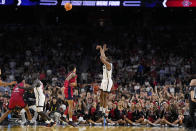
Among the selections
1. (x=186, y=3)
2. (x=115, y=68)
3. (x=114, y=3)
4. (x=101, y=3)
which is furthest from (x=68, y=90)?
(x=186, y=3)

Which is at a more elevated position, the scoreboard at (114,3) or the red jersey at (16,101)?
the scoreboard at (114,3)

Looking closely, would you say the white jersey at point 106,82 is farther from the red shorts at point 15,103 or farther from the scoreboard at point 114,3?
the scoreboard at point 114,3

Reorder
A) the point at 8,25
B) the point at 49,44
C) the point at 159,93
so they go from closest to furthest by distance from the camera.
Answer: the point at 159,93 → the point at 49,44 → the point at 8,25

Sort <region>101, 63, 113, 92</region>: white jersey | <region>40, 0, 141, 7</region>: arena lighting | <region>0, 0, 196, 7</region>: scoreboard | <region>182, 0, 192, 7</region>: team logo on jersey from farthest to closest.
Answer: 1. <region>40, 0, 141, 7</region>: arena lighting
2. <region>0, 0, 196, 7</region>: scoreboard
3. <region>182, 0, 192, 7</region>: team logo on jersey
4. <region>101, 63, 113, 92</region>: white jersey

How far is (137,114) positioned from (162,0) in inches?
275

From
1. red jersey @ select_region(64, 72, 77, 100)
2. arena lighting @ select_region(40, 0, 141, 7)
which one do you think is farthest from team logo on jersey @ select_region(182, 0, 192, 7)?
red jersey @ select_region(64, 72, 77, 100)

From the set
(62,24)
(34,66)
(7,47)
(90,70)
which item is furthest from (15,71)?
(62,24)

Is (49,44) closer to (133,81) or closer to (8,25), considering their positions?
(8,25)

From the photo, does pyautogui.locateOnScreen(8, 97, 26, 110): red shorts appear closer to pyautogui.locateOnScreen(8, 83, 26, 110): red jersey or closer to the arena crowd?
pyautogui.locateOnScreen(8, 83, 26, 110): red jersey

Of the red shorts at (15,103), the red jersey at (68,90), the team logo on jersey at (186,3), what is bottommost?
the red shorts at (15,103)

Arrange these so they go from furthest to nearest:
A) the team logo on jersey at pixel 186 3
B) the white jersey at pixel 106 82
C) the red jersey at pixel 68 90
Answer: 1. the team logo on jersey at pixel 186 3
2. the red jersey at pixel 68 90
3. the white jersey at pixel 106 82

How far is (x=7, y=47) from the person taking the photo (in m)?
→ 20.9

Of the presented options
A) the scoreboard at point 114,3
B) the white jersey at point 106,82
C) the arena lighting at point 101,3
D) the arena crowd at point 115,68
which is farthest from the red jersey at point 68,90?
the arena lighting at point 101,3

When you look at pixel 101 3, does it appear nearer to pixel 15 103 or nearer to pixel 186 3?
pixel 186 3
